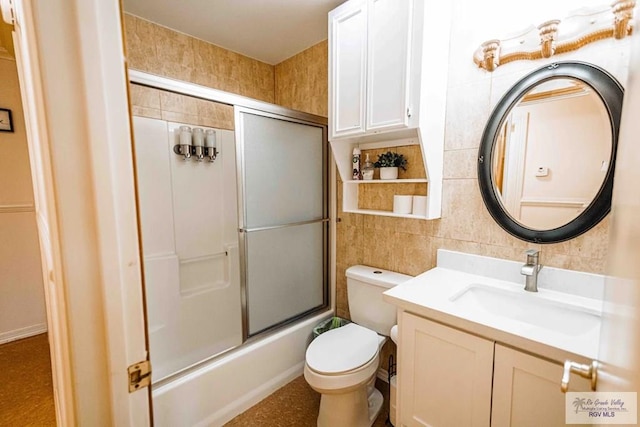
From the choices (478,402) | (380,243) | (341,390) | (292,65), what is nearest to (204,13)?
(292,65)

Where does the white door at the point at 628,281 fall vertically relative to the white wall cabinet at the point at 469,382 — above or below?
above

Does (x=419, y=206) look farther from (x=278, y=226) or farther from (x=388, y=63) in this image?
(x=278, y=226)

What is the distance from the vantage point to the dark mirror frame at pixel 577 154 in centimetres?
112

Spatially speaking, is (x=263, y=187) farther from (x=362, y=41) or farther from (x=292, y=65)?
(x=292, y=65)

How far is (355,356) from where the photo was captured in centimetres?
151

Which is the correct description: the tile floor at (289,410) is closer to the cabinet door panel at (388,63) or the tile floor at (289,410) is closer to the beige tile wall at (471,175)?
the beige tile wall at (471,175)

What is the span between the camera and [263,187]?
187 centimetres

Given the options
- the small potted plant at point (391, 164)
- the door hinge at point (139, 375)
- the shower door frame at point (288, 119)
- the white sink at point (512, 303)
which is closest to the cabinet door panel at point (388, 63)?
the small potted plant at point (391, 164)

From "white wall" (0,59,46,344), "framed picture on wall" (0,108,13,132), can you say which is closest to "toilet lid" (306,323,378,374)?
"white wall" (0,59,46,344)

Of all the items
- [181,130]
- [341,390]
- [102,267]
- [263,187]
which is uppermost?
[181,130]

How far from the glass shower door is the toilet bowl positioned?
493mm

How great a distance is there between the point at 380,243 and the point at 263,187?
86 cm

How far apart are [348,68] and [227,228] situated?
1.24 metres

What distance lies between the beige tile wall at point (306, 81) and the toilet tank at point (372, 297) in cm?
123
